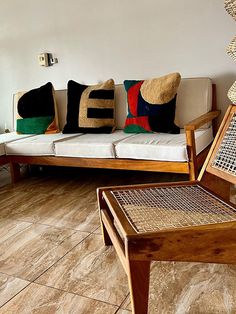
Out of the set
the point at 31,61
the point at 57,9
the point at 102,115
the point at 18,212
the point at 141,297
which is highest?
the point at 57,9

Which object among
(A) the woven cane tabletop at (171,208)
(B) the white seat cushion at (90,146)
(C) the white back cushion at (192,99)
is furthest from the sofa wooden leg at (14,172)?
(A) the woven cane tabletop at (171,208)

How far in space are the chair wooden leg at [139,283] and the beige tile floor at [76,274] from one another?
0.40 ft

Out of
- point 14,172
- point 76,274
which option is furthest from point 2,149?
point 76,274

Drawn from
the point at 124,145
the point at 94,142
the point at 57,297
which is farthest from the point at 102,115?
the point at 57,297

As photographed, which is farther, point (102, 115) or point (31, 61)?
point (31, 61)

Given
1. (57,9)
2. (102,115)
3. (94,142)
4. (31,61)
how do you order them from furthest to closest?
(31,61) → (57,9) → (102,115) → (94,142)

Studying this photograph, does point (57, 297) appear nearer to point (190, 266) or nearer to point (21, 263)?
point (21, 263)

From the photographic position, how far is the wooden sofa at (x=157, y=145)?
195 centimetres

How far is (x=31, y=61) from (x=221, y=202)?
9.09 feet

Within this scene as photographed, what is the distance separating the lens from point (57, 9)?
10.1 ft

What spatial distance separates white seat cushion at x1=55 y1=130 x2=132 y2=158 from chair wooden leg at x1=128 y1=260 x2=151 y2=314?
1280mm

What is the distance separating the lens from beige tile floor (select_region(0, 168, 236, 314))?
1188 millimetres

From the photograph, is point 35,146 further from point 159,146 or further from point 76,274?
point 76,274

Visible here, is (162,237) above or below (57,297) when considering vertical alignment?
above
